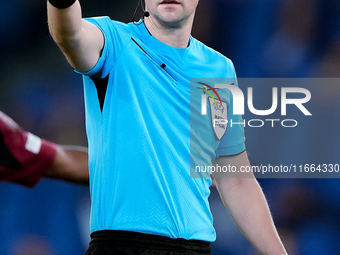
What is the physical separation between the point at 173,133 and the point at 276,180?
2.65m

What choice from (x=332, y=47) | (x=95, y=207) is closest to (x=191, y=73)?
(x=95, y=207)

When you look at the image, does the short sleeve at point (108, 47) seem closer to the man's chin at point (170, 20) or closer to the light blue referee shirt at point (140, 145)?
the light blue referee shirt at point (140, 145)

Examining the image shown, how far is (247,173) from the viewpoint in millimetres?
1910

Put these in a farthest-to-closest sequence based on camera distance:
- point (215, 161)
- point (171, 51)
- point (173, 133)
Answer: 1. point (215, 161)
2. point (171, 51)
3. point (173, 133)

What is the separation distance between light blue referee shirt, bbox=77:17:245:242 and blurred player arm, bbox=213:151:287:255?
11.0 inches

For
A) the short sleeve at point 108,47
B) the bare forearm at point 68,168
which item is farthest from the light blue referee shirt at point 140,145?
the bare forearm at point 68,168

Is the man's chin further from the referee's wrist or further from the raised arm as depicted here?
the referee's wrist

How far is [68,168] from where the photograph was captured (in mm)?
1957

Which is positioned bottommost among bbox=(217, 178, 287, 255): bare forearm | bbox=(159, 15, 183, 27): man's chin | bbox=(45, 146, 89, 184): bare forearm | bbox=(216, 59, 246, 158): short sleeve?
Answer: bbox=(217, 178, 287, 255): bare forearm

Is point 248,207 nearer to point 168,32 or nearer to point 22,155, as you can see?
point 168,32

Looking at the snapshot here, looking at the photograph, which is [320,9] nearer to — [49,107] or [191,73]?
[49,107]

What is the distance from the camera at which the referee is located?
1396 mm

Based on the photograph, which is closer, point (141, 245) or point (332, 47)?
point (141, 245)

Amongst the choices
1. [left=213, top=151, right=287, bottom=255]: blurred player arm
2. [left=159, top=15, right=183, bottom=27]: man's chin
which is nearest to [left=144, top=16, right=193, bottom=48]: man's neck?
[left=159, top=15, right=183, bottom=27]: man's chin
